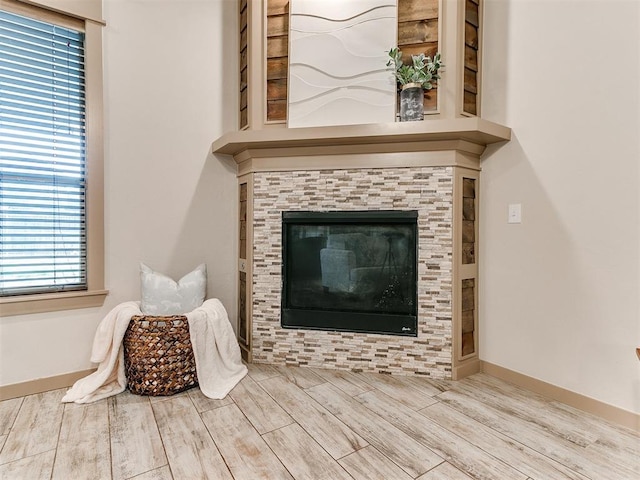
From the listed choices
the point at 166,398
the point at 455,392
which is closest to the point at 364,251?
the point at 455,392

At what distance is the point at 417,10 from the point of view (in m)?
2.39

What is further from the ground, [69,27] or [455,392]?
[69,27]

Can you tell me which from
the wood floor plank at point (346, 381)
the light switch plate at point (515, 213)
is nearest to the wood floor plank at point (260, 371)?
the wood floor plank at point (346, 381)

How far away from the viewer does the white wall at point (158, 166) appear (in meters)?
2.30

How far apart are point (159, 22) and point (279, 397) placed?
2.58 metres

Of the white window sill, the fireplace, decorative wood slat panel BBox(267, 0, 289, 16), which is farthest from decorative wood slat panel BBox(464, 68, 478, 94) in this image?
→ the white window sill

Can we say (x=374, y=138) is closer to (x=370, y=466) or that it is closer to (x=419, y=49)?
(x=419, y=49)

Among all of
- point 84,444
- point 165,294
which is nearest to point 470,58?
point 165,294

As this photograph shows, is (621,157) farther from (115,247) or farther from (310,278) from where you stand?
(115,247)

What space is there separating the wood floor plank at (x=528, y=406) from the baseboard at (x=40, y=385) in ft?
7.67

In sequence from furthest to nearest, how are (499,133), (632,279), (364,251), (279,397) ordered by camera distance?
(364,251), (499,133), (279,397), (632,279)

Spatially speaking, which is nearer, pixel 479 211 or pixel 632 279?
pixel 632 279

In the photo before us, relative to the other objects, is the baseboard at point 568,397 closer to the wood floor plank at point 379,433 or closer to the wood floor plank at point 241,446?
the wood floor plank at point 379,433

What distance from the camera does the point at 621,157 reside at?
6.20 feet
